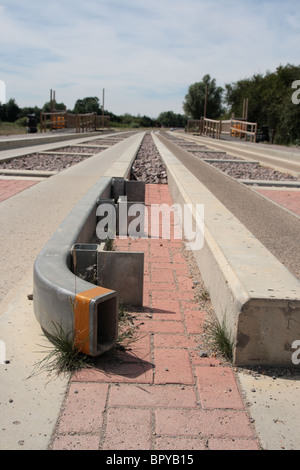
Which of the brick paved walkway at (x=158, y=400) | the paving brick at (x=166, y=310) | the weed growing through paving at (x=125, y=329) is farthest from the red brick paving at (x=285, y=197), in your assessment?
the brick paved walkway at (x=158, y=400)

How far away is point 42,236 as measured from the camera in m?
5.21

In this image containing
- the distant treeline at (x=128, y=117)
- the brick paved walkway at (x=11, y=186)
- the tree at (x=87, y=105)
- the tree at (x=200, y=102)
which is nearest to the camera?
the brick paved walkway at (x=11, y=186)

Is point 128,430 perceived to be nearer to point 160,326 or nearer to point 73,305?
point 73,305

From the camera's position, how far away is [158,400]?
2.36 metres

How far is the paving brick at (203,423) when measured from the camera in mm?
2113

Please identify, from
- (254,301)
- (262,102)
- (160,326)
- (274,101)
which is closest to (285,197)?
(160,326)

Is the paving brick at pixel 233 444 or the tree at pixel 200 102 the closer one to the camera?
the paving brick at pixel 233 444

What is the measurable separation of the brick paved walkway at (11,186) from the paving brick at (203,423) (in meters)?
5.76

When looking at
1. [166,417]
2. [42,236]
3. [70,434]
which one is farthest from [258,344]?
[42,236]

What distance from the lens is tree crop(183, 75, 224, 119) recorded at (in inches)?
3789

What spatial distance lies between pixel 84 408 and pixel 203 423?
1.86ft

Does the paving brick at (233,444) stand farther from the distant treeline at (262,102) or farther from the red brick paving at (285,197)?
the distant treeline at (262,102)
